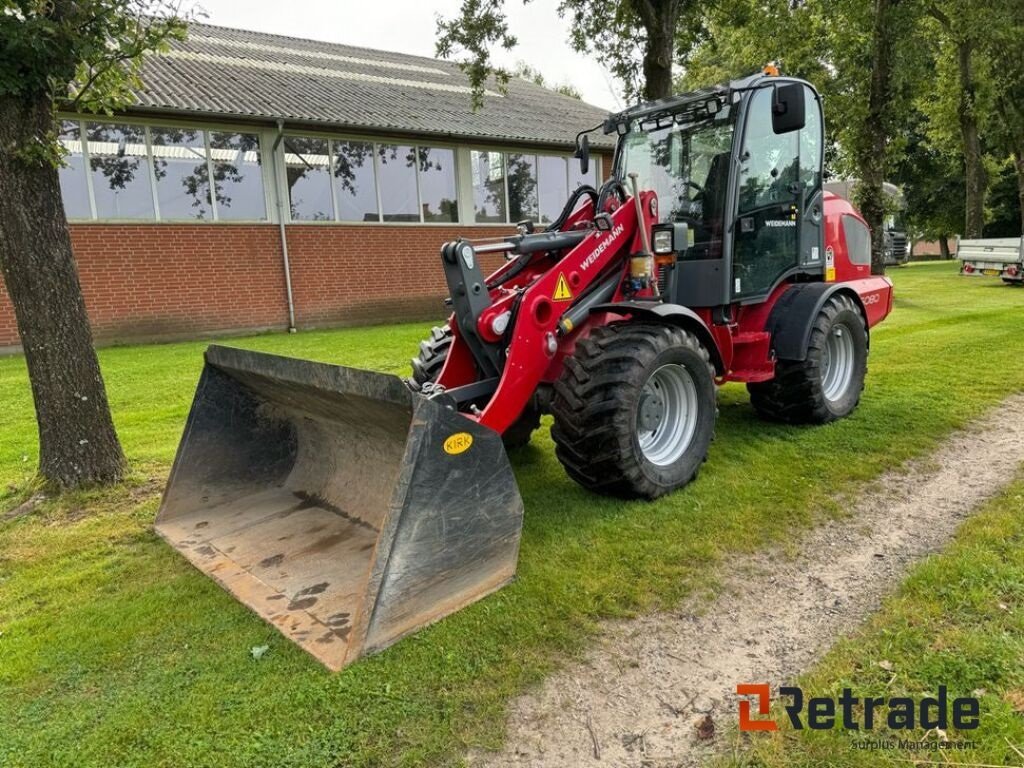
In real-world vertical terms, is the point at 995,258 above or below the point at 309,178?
below

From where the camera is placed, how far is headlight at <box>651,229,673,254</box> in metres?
4.46

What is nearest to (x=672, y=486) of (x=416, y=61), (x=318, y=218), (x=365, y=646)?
(x=365, y=646)

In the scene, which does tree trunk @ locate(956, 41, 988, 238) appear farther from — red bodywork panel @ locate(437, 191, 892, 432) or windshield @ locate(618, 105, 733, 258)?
windshield @ locate(618, 105, 733, 258)

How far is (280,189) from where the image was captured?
1259 cm

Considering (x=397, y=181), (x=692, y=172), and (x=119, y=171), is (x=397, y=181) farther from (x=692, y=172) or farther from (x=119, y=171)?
(x=692, y=172)

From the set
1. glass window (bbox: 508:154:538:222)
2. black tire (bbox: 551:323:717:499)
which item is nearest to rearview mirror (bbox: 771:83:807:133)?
black tire (bbox: 551:323:717:499)

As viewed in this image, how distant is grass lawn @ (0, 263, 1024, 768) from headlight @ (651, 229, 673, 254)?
1.45 metres

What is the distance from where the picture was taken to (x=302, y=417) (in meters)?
4.12

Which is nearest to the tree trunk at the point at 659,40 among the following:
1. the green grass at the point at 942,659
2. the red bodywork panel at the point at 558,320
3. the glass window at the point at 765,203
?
the glass window at the point at 765,203

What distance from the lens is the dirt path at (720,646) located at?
7.43ft

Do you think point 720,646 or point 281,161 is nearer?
point 720,646

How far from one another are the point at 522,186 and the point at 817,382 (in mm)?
11699

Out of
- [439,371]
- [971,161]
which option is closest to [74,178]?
[439,371]

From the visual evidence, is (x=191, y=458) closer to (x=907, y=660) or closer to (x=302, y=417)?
(x=302, y=417)
